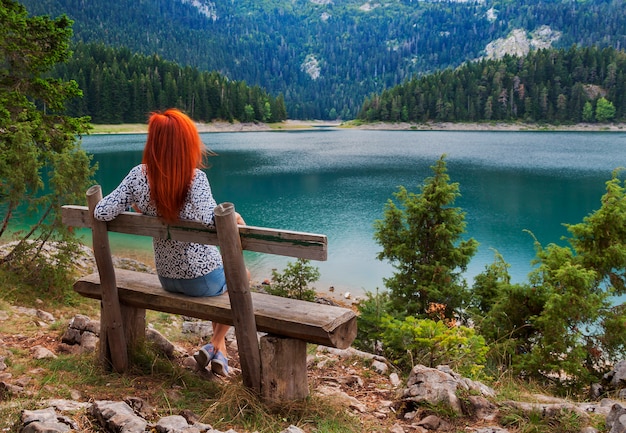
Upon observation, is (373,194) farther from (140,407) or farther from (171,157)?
(140,407)

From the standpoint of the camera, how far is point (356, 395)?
15.6 feet

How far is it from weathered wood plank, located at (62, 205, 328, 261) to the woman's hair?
0.15 meters

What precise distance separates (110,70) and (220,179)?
88421 mm

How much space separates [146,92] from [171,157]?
118317 millimetres

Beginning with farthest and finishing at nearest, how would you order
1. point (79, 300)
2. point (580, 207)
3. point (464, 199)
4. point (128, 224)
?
point (464, 199), point (580, 207), point (79, 300), point (128, 224)

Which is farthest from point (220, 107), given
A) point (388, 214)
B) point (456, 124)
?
point (388, 214)

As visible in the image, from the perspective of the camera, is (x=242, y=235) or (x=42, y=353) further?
(x=42, y=353)

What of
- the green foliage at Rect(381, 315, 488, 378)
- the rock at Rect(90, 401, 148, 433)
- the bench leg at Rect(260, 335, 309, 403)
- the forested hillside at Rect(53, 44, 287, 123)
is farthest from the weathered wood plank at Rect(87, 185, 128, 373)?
the forested hillside at Rect(53, 44, 287, 123)

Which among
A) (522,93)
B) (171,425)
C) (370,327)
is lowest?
(370,327)

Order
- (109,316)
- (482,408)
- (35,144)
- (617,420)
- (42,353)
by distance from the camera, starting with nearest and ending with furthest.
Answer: (617,420) < (482,408) < (109,316) < (42,353) < (35,144)

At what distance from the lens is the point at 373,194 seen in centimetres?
3198

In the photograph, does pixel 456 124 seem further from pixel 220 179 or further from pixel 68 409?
pixel 68 409

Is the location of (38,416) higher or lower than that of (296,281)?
higher

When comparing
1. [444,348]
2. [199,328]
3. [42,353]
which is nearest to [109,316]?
[42,353]
